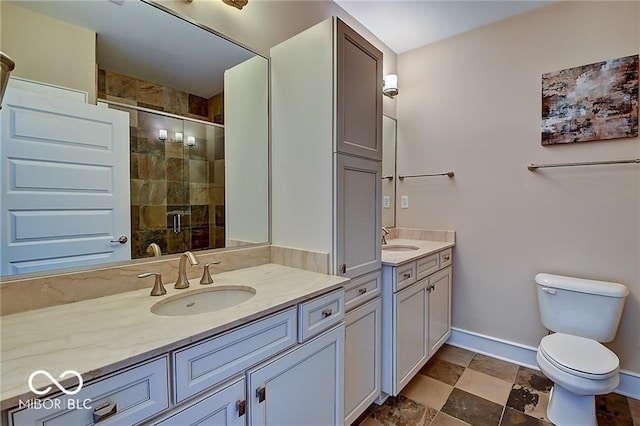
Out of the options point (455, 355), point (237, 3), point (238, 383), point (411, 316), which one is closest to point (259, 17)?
point (237, 3)

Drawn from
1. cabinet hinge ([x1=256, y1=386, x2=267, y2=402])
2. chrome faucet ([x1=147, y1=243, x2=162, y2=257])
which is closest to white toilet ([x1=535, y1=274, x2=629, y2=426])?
cabinet hinge ([x1=256, y1=386, x2=267, y2=402])

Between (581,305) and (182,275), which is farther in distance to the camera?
(581,305)

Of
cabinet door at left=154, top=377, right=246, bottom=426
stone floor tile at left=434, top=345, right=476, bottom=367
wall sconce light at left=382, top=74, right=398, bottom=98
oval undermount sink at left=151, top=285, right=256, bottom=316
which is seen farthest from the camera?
wall sconce light at left=382, top=74, right=398, bottom=98

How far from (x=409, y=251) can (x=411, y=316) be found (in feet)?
1.55

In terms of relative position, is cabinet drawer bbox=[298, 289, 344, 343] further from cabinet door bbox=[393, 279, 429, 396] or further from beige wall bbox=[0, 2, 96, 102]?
beige wall bbox=[0, 2, 96, 102]

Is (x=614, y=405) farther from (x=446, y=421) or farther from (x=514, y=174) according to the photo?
(x=514, y=174)

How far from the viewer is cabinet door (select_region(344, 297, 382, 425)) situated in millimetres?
1483

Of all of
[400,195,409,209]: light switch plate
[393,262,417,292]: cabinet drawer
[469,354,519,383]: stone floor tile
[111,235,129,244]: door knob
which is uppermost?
[400,195,409,209]: light switch plate

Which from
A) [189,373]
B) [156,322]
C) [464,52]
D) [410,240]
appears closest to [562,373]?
[410,240]

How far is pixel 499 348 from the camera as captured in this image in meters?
2.31

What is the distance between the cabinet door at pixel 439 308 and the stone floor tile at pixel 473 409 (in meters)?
0.33

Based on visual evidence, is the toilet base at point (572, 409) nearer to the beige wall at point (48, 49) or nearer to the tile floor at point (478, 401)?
the tile floor at point (478, 401)

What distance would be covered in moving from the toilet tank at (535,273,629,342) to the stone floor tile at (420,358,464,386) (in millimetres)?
679

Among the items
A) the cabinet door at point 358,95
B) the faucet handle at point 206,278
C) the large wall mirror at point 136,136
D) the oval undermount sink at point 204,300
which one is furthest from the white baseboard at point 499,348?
the faucet handle at point 206,278
